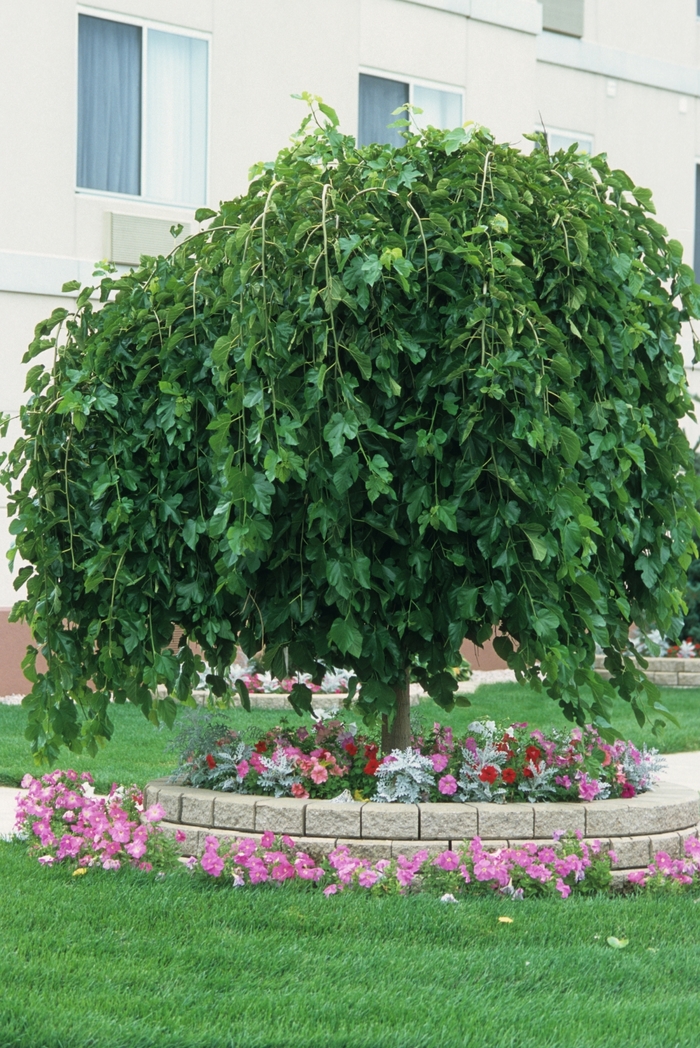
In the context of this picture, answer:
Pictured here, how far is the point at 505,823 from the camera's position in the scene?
17.6 feet

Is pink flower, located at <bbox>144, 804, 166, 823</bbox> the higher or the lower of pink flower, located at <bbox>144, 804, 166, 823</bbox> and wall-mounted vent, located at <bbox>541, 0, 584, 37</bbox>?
the lower

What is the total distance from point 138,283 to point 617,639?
2.56 metres

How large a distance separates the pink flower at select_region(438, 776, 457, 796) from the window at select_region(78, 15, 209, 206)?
24.6 ft

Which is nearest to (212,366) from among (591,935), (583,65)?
(591,935)

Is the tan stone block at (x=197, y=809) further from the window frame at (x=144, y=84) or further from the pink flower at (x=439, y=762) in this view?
the window frame at (x=144, y=84)

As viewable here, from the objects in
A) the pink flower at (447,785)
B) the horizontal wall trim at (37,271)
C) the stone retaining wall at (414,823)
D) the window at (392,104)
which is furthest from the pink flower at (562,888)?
the window at (392,104)

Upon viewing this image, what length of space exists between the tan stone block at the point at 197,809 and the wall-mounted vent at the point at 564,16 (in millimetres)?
12329

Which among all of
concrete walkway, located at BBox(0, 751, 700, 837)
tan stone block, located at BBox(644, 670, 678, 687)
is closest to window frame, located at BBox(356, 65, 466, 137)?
tan stone block, located at BBox(644, 670, 678, 687)

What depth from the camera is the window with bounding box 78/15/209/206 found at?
11406 mm

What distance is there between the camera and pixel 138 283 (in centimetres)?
582

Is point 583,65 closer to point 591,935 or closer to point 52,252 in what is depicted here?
point 52,252

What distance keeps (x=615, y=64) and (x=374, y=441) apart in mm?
12435

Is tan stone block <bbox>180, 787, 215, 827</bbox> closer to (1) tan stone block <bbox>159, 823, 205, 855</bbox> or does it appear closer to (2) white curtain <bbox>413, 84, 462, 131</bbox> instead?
(1) tan stone block <bbox>159, 823, 205, 855</bbox>

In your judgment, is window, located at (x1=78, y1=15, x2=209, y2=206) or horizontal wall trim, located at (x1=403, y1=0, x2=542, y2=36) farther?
horizontal wall trim, located at (x1=403, y1=0, x2=542, y2=36)
